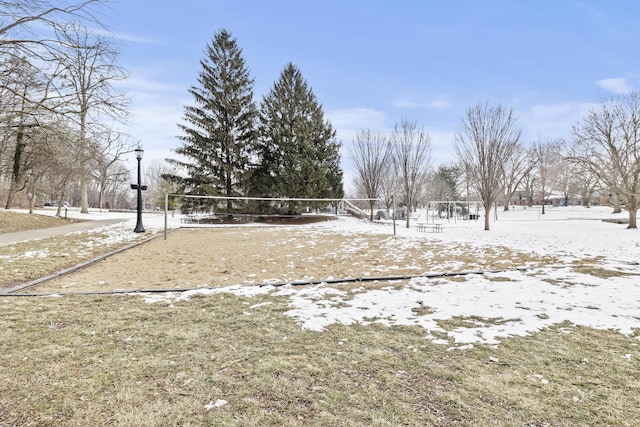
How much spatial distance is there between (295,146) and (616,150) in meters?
19.1

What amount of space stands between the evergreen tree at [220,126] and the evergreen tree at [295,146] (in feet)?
4.17

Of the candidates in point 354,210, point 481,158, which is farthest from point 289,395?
point 354,210

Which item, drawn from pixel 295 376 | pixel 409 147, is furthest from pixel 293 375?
pixel 409 147

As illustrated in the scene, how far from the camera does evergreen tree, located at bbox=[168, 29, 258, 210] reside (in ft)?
73.2

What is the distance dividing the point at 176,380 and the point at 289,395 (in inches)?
35.1

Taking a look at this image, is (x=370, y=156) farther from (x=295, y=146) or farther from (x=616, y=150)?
(x=616, y=150)

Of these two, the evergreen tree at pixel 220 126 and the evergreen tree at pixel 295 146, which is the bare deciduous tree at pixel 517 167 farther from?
the evergreen tree at pixel 220 126

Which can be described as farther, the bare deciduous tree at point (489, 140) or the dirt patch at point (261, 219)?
the dirt patch at point (261, 219)

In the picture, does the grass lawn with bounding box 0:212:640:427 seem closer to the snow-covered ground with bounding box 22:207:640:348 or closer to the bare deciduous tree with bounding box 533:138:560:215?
the snow-covered ground with bounding box 22:207:640:348

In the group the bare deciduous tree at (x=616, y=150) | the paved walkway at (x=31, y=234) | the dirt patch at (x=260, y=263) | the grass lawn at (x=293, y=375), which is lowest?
the dirt patch at (x=260, y=263)

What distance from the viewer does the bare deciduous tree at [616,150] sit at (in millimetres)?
15984

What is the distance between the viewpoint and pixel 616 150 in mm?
16531

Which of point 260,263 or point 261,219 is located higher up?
point 261,219

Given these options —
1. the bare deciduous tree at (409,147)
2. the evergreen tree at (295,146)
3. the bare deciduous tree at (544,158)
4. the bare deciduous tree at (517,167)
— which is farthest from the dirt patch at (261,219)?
the bare deciduous tree at (544,158)
